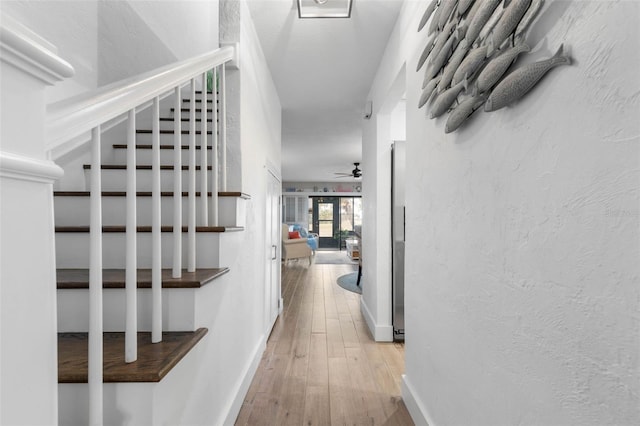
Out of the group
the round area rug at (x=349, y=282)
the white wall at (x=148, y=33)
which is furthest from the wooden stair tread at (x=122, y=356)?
the round area rug at (x=349, y=282)

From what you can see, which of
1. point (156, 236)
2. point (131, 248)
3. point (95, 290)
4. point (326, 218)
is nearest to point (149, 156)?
point (156, 236)

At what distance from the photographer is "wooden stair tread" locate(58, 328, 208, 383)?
2.75 ft

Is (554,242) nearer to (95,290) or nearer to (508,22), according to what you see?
(508,22)

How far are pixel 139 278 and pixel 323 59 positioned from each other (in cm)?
232

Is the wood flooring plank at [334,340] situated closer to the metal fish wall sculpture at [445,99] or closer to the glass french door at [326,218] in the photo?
the metal fish wall sculpture at [445,99]

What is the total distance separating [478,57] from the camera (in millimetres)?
951

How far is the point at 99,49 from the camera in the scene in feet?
6.86

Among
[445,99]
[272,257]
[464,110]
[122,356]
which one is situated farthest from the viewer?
[272,257]

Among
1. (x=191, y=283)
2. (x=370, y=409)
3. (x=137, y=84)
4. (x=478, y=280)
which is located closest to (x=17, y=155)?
(x=137, y=84)

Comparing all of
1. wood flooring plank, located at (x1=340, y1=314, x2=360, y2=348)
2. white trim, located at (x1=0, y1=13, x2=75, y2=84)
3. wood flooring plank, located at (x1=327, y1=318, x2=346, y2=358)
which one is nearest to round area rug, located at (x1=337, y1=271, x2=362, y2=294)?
wood flooring plank, located at (x1=340, y1=314, x2=360, y2=348)

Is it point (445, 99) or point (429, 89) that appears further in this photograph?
point (429, 89)

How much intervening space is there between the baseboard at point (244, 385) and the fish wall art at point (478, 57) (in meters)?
1.75

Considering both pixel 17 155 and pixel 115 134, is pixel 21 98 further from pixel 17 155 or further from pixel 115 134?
pixel 115 134

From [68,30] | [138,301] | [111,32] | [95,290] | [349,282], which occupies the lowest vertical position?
[349,282]
